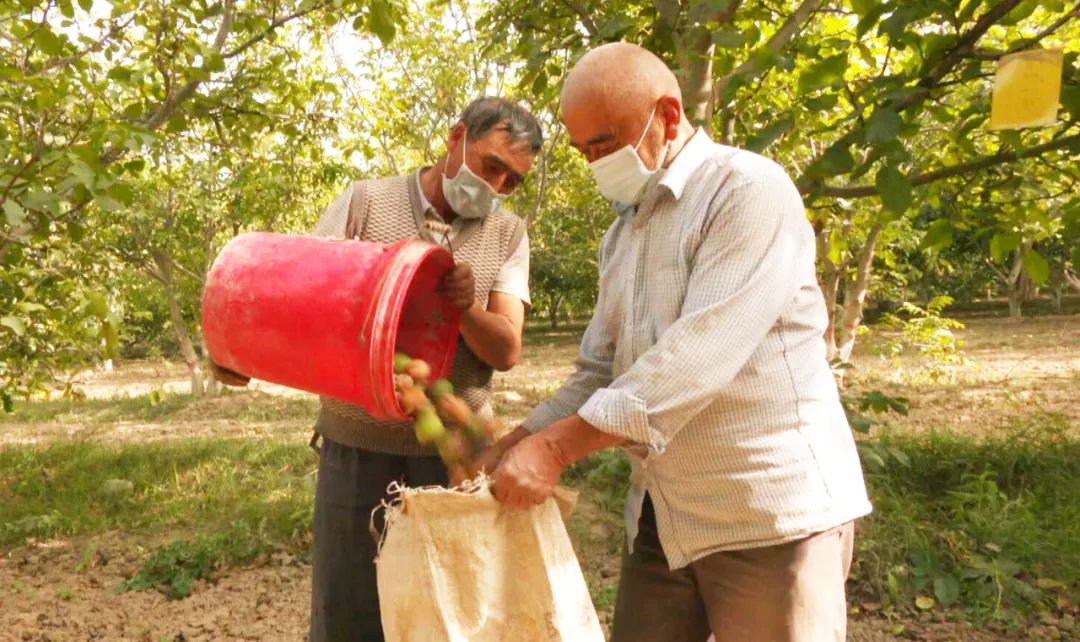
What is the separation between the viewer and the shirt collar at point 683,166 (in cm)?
155

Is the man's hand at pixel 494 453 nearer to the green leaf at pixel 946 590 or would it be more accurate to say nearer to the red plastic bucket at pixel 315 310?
the red plastic bucket at pixel 315 310

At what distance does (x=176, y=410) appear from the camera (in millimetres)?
10258

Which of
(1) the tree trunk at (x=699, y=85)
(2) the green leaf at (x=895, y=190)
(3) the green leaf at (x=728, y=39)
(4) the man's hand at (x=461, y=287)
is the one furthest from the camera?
(1) the tree trunk at (x=699, y=85)

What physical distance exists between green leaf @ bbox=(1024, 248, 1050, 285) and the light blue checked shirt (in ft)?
6.20

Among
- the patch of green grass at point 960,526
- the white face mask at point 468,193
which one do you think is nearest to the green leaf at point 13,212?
the white face mask at point 468,193

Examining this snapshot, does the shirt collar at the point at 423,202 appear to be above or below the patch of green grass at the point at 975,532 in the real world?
above

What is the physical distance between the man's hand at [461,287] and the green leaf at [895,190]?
121 cm

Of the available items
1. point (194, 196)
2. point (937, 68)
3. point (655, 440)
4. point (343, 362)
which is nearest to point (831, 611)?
point (655, 440)

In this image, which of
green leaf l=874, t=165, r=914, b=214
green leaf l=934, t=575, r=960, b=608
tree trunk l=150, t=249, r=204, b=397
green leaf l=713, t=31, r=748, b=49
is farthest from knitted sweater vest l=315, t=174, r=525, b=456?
tree trunk l=150, t=249, r=204, b=397

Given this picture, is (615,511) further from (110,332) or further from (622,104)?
(622,104)

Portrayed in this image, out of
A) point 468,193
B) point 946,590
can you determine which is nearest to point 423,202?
point 468,193

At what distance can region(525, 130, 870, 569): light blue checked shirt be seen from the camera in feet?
4.63

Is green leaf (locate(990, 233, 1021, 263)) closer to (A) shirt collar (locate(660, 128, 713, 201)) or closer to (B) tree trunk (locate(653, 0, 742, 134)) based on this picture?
(B) tree trunk (locate(653, 0, 742, 134))

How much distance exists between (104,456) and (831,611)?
5755 mm
